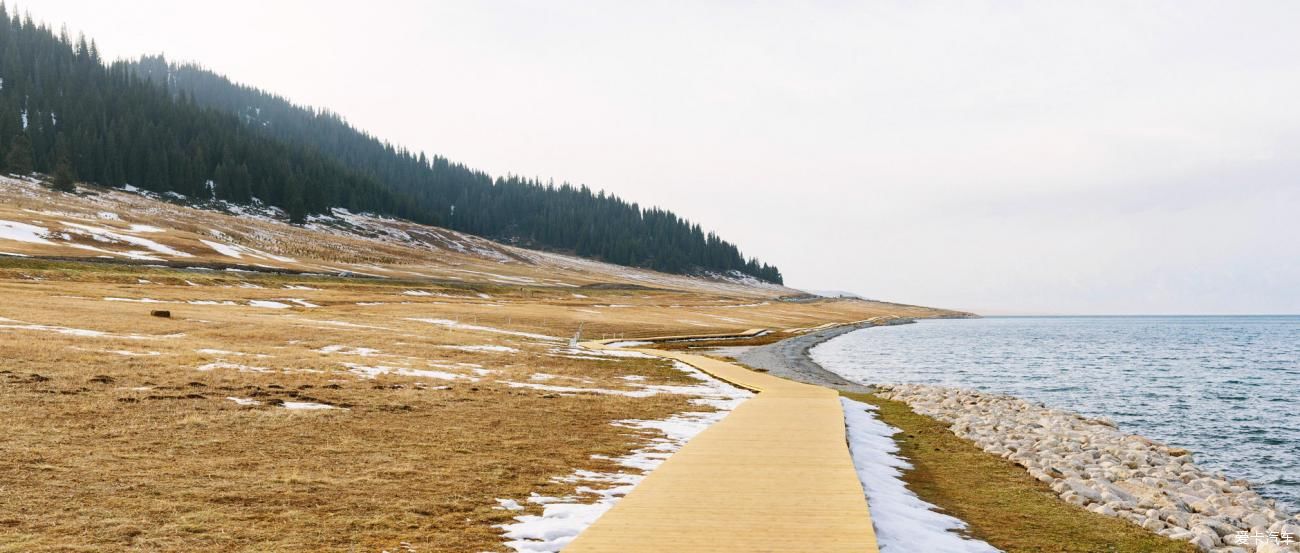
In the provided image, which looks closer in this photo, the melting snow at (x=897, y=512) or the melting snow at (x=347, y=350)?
the melting snow at (x=897, y=512)

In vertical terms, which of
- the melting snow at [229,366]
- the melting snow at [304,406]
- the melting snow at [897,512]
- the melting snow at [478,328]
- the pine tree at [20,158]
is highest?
the pine tree at [20,158]

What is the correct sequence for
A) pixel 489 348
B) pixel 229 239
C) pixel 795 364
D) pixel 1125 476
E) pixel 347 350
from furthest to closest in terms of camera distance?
1. pixel 229 239
2. pixel 795 364
3. pixel 489 348
4. pixel 347 350
5. pixel 1125 476

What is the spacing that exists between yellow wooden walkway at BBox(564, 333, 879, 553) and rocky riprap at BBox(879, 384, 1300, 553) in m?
5.28

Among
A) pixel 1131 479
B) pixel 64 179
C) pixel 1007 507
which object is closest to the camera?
pixel 1007 507

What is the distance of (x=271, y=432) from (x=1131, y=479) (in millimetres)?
21503

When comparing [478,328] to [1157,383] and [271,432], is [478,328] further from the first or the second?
[1157,383]

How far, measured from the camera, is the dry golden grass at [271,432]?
36.1 feet

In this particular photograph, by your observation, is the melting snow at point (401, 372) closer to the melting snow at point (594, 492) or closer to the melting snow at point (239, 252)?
the melting snow at point (594, 492)

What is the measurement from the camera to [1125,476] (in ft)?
60.8

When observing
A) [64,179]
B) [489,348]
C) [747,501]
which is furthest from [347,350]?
[64,179]

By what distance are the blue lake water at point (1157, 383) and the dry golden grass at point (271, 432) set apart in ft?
63.9

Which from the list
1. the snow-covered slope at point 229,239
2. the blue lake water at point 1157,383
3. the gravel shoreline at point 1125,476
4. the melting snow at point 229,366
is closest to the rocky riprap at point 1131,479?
the gravel shoreline at point 1125,476

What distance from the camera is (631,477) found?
50.5 ft

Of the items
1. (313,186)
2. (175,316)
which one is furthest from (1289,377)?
(313,186)
